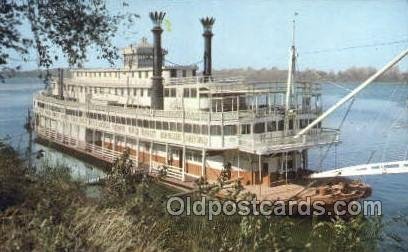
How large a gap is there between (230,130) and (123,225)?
1832 cm

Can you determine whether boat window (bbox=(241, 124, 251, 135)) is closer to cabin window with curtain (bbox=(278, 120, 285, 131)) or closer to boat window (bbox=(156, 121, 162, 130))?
cabin window with curtain (bbox=(278, 120, 285, 131))

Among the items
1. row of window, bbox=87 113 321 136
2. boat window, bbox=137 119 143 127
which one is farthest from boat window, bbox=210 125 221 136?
boat window, bbox=137 119 143 127

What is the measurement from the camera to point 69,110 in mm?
45344

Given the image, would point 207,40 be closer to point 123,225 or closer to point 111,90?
point 111,90

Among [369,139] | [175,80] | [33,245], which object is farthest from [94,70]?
[33,245]

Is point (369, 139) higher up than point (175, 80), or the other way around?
point (175, 80)

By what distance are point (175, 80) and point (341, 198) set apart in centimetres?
1351

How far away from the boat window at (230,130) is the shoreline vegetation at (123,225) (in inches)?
620

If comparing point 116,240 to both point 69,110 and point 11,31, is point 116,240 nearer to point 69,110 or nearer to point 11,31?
point 11,31

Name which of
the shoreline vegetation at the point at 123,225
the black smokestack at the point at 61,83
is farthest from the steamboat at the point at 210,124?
the black smokestack at the point at 61,83

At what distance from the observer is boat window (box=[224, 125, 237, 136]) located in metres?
27.1

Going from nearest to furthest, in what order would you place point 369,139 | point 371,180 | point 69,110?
point 371,180 → point 69,110 → point 369,139

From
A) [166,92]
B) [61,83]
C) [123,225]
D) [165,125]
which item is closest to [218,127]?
[165,125]

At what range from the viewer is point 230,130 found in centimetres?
2717
